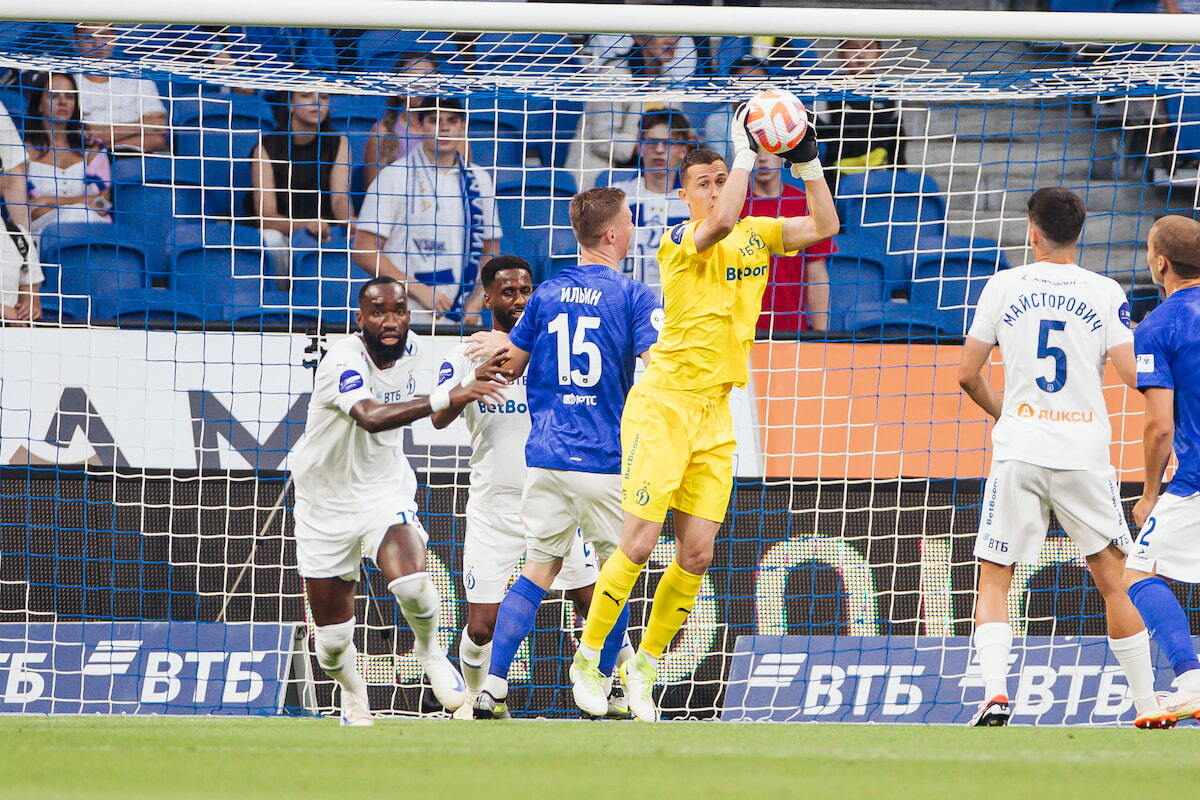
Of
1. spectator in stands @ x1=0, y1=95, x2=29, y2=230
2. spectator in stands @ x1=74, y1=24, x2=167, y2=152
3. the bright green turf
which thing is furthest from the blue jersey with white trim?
spectator in stands @ x1=0, y1=95, x2=29, y2=230

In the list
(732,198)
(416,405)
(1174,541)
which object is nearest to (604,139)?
(416,405)

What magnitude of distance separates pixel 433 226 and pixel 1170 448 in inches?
175

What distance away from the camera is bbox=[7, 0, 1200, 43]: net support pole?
5664 millimetres

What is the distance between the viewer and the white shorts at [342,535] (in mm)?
6152

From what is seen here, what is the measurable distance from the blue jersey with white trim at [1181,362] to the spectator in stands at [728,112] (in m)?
2.55

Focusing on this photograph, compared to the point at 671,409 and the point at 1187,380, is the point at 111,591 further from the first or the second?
the point at 1187,380

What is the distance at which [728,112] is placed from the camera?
27.6 feet

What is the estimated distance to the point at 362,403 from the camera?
584 cm

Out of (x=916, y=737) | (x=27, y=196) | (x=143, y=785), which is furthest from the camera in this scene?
(x=27, y=196)

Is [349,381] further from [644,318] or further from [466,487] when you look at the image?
[466,487]

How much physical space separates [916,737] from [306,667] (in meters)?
3.67

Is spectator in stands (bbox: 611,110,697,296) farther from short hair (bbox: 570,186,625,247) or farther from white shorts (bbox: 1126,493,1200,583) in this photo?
white shorts (bbox: 1126,493,1200,583)

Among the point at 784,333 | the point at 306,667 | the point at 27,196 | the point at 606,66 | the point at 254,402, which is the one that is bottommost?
the point at 306,667

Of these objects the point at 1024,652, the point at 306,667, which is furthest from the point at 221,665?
the point at 1024,652
